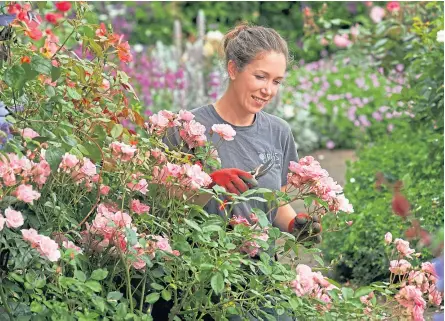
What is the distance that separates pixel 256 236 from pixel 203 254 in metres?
0.19

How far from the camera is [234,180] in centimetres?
291

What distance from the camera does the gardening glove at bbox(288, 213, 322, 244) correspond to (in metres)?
3.00

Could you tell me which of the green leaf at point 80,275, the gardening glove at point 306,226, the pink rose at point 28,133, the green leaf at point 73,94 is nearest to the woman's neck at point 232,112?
the gardening glove at point 306,226

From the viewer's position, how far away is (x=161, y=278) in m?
2.82

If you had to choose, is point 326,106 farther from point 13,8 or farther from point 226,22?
point 13,8

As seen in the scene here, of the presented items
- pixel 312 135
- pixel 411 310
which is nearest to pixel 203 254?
pixel 411 310

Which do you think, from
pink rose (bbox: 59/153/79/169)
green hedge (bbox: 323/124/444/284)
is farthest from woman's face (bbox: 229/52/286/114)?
green hedge (bbox: 323/124/444/284)

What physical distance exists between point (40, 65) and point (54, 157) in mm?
250

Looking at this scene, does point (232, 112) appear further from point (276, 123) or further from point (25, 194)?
point (25, 194)

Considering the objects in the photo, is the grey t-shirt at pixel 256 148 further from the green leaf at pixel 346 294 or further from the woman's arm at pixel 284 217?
the green leaf at pixel 346 294

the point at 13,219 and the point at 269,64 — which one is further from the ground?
the point at 269,64

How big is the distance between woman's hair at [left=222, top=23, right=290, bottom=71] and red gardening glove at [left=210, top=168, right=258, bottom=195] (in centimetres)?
55

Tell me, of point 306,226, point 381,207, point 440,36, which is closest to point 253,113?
point 306,226

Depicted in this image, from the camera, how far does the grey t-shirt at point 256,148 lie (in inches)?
131
